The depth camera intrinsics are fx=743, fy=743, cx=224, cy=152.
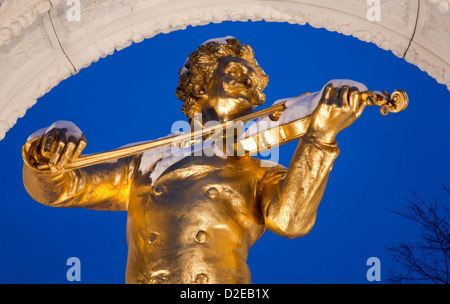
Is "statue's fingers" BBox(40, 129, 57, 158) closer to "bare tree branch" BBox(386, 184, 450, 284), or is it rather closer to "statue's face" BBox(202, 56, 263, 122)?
"statue's face" BBox(202, 56, 263, 122)

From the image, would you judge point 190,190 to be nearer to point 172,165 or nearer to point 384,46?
point 172,165

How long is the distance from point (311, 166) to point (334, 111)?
11.4 inches

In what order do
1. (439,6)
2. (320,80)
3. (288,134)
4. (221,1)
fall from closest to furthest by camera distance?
(288,134)
(439,6)
(221,1)
(320,80)

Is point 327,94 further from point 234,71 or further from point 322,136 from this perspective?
point 234,71

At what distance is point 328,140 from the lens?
3.45 metres

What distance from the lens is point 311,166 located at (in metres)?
3.47

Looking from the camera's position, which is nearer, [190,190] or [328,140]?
[328,140]

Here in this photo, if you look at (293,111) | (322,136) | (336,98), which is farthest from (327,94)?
(293,111)

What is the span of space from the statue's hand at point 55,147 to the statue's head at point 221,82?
931mm

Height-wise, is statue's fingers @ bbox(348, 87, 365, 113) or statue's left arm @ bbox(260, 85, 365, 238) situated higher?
statue's fingers @ bbox(348, 87, 365, 113)

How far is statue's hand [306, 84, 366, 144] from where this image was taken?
3350 mm

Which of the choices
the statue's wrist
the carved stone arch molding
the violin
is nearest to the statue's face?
the violin
